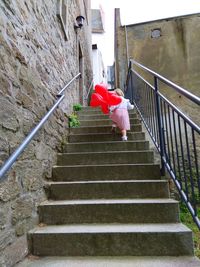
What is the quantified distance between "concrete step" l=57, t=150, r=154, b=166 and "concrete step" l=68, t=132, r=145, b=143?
0.62 m

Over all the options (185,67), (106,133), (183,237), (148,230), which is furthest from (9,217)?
(185,67)

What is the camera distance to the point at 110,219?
228cm

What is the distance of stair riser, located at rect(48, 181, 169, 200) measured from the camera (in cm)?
256

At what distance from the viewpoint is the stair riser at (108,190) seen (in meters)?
2.56

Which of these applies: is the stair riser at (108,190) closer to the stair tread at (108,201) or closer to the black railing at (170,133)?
the stair tread at (108,201)

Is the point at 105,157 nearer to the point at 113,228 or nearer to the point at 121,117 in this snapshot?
the point at 121,117

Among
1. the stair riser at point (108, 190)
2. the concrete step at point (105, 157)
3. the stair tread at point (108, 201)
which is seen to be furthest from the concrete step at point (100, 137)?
the stair tread at point (108, 201)

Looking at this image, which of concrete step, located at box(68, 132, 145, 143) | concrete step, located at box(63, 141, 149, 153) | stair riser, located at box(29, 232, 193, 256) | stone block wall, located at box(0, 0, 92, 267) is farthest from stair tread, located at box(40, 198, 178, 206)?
concrete step, located at box(68, 132, 145, 143)

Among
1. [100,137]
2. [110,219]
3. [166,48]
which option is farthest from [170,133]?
[166,48]

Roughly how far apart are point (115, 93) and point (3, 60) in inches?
104

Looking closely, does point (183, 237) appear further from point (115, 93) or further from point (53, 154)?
point (115, 93)

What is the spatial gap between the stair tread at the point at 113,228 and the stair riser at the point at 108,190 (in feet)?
1.33

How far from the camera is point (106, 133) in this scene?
4.03m

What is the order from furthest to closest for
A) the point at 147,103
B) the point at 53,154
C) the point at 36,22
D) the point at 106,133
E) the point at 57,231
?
the point at 106,133 < the point at 147,103 < the point at 53,154 < the point at 36,22 < the point at 57,231
